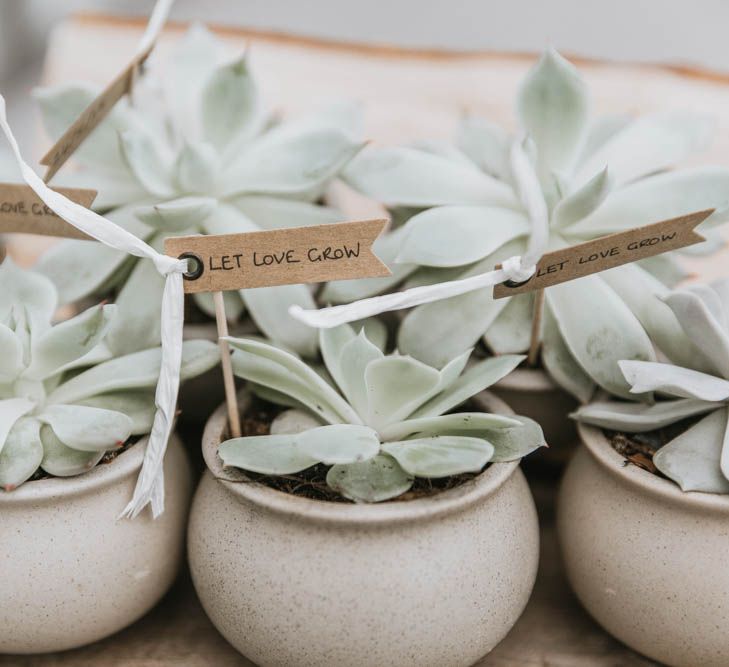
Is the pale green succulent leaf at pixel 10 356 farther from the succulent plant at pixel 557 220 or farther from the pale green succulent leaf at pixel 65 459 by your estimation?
the succulent plant at pixel 557 220

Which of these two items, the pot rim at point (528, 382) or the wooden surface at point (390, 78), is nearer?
the pot rim at point (528, 382)

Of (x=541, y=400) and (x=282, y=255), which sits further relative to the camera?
(x=541, y=400)

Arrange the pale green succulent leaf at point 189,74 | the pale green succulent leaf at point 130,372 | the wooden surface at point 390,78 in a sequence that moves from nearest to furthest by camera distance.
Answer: the pale green succulent leaf at point 130,372 < the pale green succulent leaf at point 189,74 < the wooden surface at point 390,78

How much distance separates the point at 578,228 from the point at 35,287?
0.47 m

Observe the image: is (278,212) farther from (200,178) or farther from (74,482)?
(74,482)

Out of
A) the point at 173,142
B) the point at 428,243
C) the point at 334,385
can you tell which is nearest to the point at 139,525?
the point at 334,385

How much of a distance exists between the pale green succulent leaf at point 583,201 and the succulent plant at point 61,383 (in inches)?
12.3

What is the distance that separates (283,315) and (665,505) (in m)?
0.35

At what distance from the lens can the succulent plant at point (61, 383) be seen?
64 cm

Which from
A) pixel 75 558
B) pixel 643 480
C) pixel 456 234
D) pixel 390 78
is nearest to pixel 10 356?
pixel 75 558

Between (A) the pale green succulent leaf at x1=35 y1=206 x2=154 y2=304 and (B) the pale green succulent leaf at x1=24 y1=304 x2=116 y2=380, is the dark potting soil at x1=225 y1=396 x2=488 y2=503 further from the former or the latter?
(A) the pale green succulent leaf at x1=35 y1=206 x2=154 y2=304

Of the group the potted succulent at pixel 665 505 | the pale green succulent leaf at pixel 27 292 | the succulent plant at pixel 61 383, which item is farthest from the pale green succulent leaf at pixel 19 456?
the potted succulent at pixel 665 505

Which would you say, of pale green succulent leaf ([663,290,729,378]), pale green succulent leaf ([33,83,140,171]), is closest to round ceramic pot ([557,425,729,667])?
pale green succulent leaf ([663,290,729,378])

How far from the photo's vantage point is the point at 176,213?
716 millimetres
